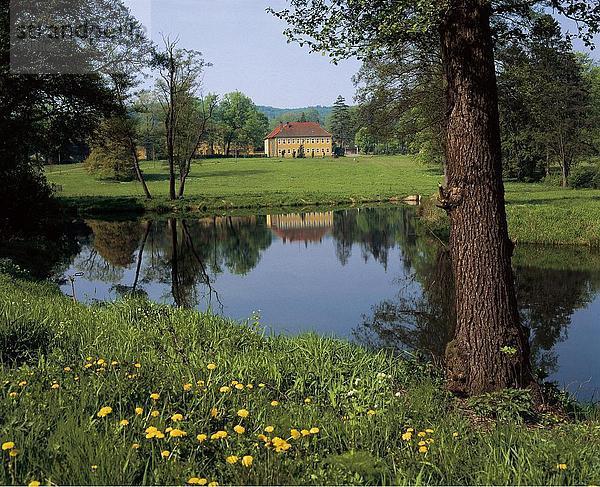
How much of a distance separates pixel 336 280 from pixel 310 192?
103 feet

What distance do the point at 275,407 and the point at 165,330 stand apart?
13.1ft

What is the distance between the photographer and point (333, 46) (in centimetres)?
812

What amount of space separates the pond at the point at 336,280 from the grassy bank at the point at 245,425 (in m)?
3.70

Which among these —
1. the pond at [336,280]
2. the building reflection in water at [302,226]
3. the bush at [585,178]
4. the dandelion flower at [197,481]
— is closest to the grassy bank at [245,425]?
the dandelion flower at [197,481]

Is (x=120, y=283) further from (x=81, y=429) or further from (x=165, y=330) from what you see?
(x=81, y=429)

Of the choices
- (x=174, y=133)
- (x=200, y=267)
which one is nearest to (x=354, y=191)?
(x=174, y=133)

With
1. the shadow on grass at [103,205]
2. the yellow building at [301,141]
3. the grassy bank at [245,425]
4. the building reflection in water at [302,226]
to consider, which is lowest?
the building reflection in water at [302,226]

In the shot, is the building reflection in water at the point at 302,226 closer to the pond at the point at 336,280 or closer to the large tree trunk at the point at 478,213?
the pond at the point at 336,280

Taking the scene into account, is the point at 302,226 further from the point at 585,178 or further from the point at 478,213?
the point at 585,178

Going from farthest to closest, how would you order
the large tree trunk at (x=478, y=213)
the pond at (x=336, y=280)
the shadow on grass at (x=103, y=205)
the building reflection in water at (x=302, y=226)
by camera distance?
1. the shadow on grass at (x=103, y=205)
2. the building reflection in water at (x=302, y=226)
3. the pond at (x=336, y=280)
4. the large tree trunk at (x=478, y=213)

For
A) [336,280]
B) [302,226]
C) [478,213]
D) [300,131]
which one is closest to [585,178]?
[302,226]

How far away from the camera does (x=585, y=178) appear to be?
161ft

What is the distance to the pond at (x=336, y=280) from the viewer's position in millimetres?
11797

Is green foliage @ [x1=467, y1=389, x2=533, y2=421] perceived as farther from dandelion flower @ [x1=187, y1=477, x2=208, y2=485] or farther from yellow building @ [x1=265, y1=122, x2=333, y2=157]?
yellow building @ [x1=265, y1=122, x2=333, y2=157]
